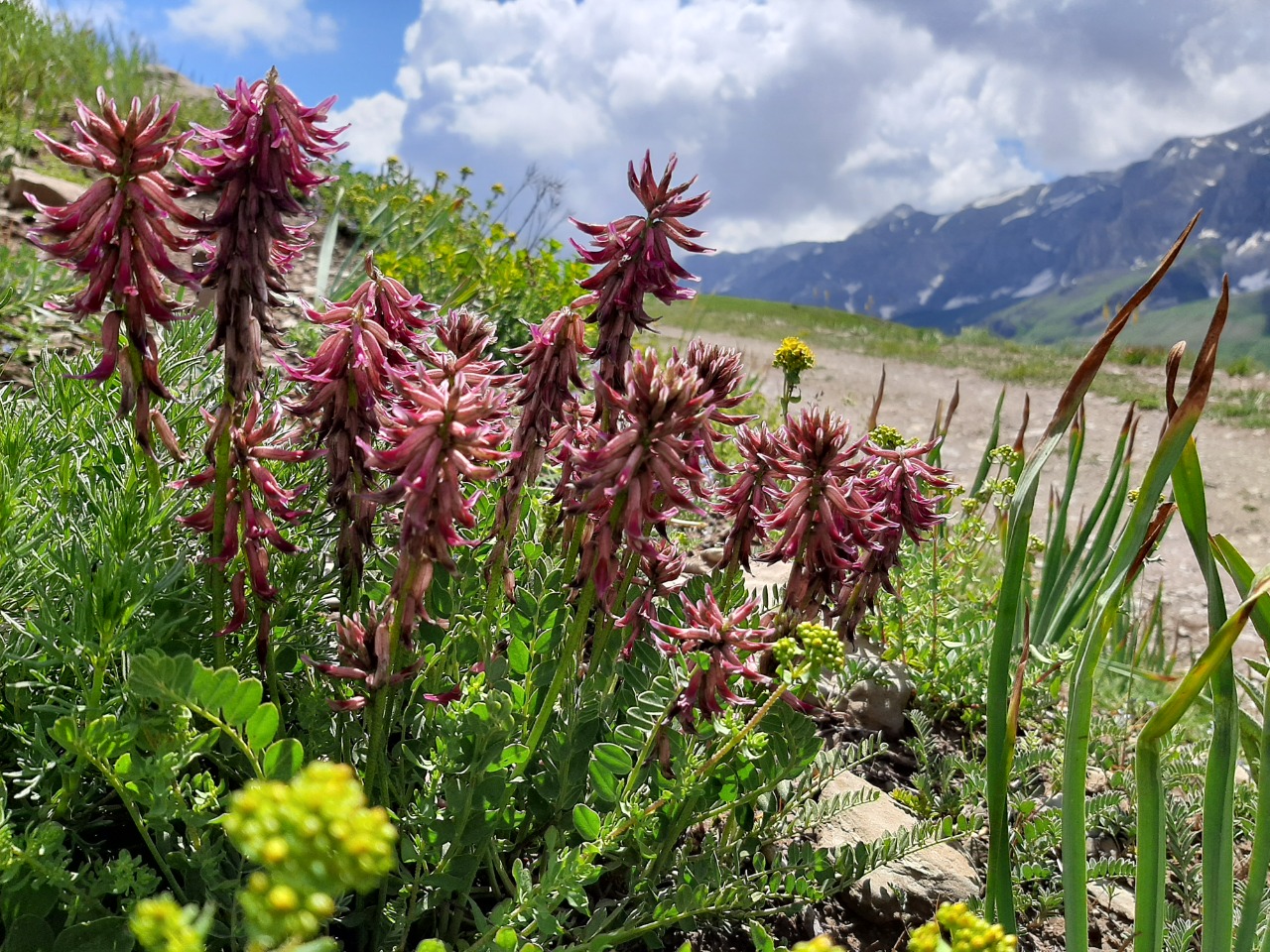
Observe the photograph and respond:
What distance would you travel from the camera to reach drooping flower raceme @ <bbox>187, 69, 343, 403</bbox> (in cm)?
159

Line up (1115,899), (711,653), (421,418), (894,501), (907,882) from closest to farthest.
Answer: (421,418) → (711,653) → (894,501) → (907,882) → (1115,899)

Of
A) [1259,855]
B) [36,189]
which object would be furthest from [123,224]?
[36,189]

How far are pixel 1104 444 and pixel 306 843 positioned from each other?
13.3m

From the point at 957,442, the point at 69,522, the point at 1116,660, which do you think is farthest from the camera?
the point at 957,442

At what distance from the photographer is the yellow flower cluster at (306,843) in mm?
651

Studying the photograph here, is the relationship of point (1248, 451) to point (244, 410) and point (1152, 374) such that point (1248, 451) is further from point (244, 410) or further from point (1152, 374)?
point (244, 410)

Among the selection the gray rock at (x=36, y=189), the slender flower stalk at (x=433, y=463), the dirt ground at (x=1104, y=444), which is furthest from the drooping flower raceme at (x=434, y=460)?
the gray rock at (x=36, y=189)

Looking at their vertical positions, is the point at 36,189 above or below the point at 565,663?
above

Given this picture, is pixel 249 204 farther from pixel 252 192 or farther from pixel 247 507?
pixel 247 507

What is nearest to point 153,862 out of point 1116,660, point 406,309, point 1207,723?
point 406,309

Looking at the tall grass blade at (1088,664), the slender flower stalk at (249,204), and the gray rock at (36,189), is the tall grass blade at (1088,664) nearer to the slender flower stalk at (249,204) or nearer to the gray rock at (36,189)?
the slender flower stalk at (249,204)

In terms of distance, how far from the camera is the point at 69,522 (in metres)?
1.90

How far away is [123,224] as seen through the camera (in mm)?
1592

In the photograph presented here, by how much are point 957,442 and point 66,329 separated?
1027cm
